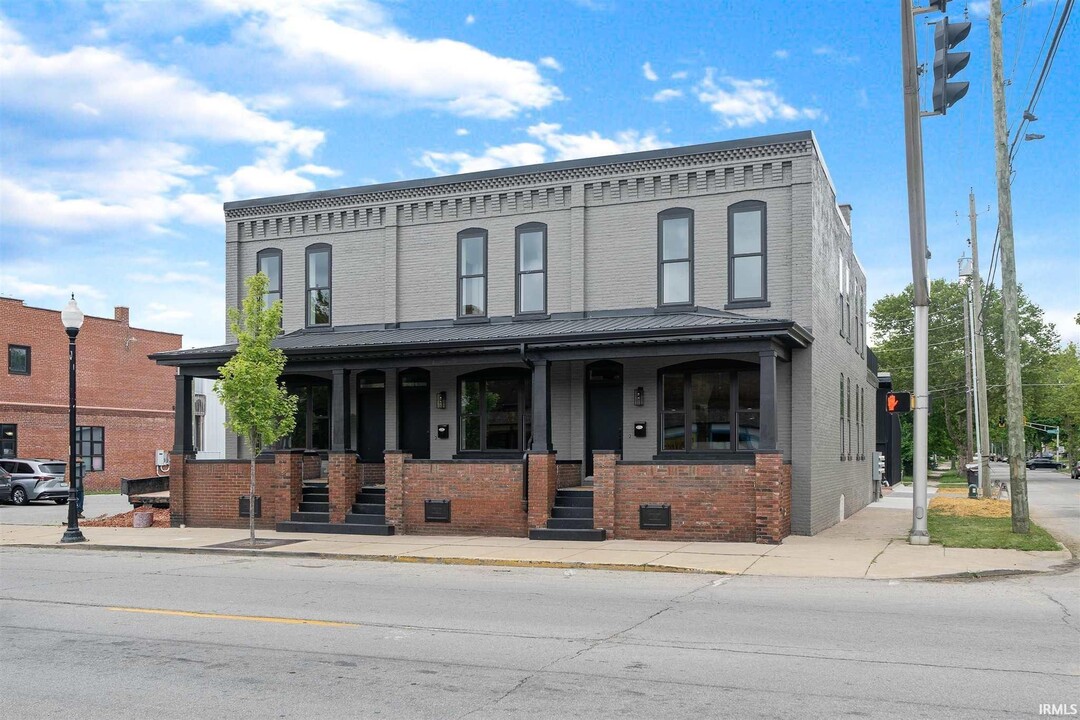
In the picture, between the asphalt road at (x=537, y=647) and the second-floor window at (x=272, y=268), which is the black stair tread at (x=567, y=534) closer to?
the asphalt road at (x=537, y=647)

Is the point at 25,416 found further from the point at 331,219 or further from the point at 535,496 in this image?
the point at 535,496

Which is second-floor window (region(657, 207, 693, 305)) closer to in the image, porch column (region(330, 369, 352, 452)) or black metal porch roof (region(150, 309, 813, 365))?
black metal porch roof (region(150, 309, 813, 365))

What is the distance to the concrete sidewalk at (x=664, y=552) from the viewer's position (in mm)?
14305

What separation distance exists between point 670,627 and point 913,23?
1030cm

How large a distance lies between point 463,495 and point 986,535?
395 inches

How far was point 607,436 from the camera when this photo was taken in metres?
21.0

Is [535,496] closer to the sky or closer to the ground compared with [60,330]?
closer to the ground

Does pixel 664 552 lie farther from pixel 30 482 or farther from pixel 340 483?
pixel 30 482

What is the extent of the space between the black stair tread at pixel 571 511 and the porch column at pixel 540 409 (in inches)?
47.3

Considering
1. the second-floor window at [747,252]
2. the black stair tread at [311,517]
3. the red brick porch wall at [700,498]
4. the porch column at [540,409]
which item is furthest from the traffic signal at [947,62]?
the black stair tread at [311,517]

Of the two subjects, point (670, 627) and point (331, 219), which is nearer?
point (670, 627)

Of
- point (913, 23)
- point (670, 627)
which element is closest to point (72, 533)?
point (670, 627)

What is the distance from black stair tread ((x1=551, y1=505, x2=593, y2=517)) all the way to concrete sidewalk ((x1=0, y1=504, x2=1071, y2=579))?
37.5 inches

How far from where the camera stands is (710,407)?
19781 mm
